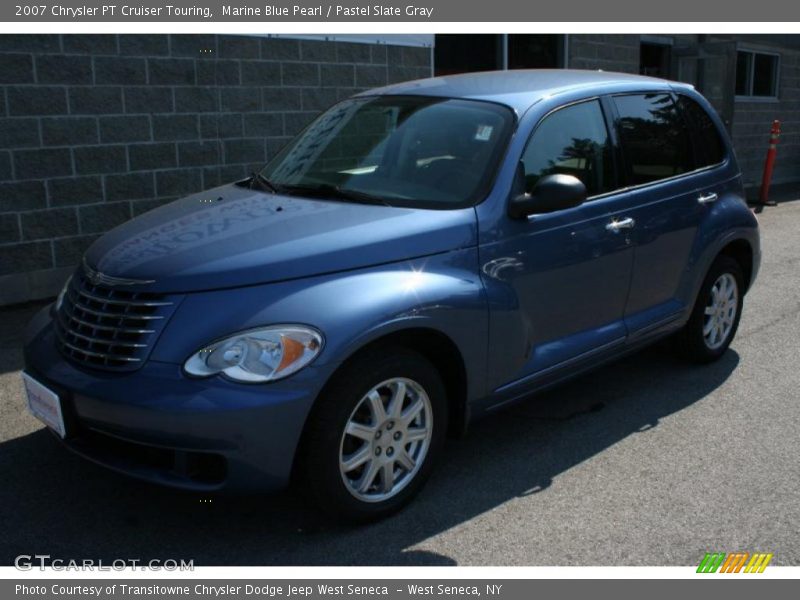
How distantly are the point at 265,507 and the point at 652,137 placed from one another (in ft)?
9.76

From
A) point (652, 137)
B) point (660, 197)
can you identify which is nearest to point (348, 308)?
point (660, 197)

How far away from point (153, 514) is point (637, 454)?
2.33m

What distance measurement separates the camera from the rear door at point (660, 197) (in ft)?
15.4

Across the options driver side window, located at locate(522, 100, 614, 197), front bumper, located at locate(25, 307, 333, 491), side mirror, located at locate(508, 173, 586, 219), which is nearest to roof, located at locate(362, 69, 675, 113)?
driver side window, located at locate(522, 100, 614, 197)

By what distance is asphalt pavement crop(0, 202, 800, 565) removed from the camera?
3.41m

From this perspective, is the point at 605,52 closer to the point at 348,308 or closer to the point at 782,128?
the point at 782,128

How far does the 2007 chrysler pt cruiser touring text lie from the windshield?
0.01 metres

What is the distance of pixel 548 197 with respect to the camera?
390cm

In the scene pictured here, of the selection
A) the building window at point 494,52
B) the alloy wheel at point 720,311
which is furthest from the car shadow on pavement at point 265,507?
the building window at point 494,52

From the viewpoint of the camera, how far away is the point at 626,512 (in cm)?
372

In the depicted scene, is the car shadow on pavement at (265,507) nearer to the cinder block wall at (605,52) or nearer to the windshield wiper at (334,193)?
the windshield wiper at (334,193)

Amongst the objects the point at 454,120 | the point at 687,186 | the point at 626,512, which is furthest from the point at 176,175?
the point at 626,512

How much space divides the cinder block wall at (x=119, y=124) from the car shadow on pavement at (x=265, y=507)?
113 inches

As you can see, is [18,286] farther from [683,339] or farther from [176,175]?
[683,339]
